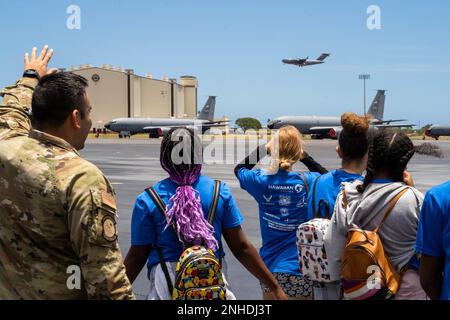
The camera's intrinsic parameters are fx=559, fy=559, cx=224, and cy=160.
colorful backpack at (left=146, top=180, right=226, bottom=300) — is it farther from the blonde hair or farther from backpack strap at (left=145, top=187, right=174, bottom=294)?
the blonde hair

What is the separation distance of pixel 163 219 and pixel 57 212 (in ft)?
3.71

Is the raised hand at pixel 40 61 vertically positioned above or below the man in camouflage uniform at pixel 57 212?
above

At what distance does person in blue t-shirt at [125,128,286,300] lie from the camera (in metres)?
3.38

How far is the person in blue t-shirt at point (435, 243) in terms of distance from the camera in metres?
2.83

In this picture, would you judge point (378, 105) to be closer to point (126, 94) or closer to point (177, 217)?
point (126, 94)

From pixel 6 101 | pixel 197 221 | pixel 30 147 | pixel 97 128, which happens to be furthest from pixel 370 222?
pixel 97 128

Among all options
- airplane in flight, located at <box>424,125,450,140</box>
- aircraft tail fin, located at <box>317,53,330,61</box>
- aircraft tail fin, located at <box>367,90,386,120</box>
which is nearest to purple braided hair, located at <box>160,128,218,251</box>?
aircraft tail fin, located at <box>317,53,330,61</box>

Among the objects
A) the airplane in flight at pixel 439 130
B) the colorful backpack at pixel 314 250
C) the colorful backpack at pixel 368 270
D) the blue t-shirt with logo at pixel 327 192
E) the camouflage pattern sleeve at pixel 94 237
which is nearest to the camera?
the camouflage pattern sleeve at pixel 94 237

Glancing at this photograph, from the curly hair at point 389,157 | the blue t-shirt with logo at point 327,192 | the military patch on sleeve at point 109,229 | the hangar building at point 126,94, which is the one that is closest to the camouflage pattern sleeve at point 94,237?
the military patch on sleeve at point 109,229

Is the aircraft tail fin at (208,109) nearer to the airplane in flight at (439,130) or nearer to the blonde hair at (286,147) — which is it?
the airplane in flight at (439,130)

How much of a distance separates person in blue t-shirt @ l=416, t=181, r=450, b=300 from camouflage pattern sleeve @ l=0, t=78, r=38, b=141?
221 centimetres

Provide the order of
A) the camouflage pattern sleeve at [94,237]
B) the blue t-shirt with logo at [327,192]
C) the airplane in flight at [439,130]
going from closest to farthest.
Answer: the camouflage pattern sleeve at [94,237] < the blue t-shirt with logo at [327,192] < the airplane in flight at [439,130]

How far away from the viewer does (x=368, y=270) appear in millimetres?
3174
